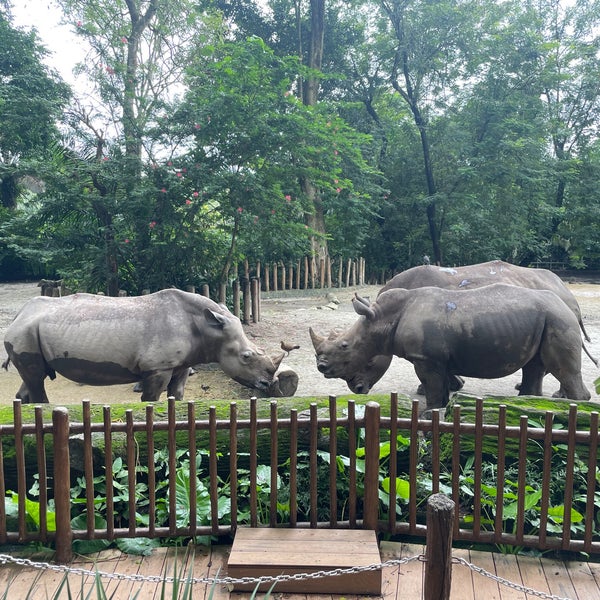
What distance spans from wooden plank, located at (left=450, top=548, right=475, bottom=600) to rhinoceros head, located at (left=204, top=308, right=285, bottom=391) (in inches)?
129

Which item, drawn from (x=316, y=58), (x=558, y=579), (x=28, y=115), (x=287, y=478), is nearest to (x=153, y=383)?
(x=287, y=478)

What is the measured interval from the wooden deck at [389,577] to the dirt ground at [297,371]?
3.97 m

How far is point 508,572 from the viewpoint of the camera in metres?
4.16

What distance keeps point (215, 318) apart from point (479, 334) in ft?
9.18

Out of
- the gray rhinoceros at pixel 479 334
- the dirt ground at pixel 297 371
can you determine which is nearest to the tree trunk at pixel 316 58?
the dirt ground at pixel 297 371

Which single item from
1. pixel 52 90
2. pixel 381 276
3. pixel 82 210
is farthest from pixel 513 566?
pixel 381 276

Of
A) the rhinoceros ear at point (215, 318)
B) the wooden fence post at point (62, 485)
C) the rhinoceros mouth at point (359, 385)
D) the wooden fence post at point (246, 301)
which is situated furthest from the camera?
the wooden fence post at point (246, 301)

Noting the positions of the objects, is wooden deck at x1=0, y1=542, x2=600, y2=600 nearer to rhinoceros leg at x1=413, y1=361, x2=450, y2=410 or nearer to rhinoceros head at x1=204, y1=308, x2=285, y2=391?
rhinoceros leg at x1=413, y1=361, x2=450, y2=410

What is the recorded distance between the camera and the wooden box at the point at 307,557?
3.92 metres

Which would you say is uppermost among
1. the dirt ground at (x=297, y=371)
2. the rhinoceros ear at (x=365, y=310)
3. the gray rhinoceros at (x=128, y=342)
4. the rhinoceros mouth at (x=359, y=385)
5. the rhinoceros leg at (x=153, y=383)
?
the rhinoceros ear at (x=365, y=310)

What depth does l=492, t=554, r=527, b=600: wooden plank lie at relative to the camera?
390 centimetres

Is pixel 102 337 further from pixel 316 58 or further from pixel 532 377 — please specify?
pixel 316 58

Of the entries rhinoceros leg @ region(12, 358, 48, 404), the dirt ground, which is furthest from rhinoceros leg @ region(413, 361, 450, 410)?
rhinoceros leg @ region(12, 358, 48, 404)

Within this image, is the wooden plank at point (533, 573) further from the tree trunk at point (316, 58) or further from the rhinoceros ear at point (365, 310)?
the tree trunk at point (316, 58)
